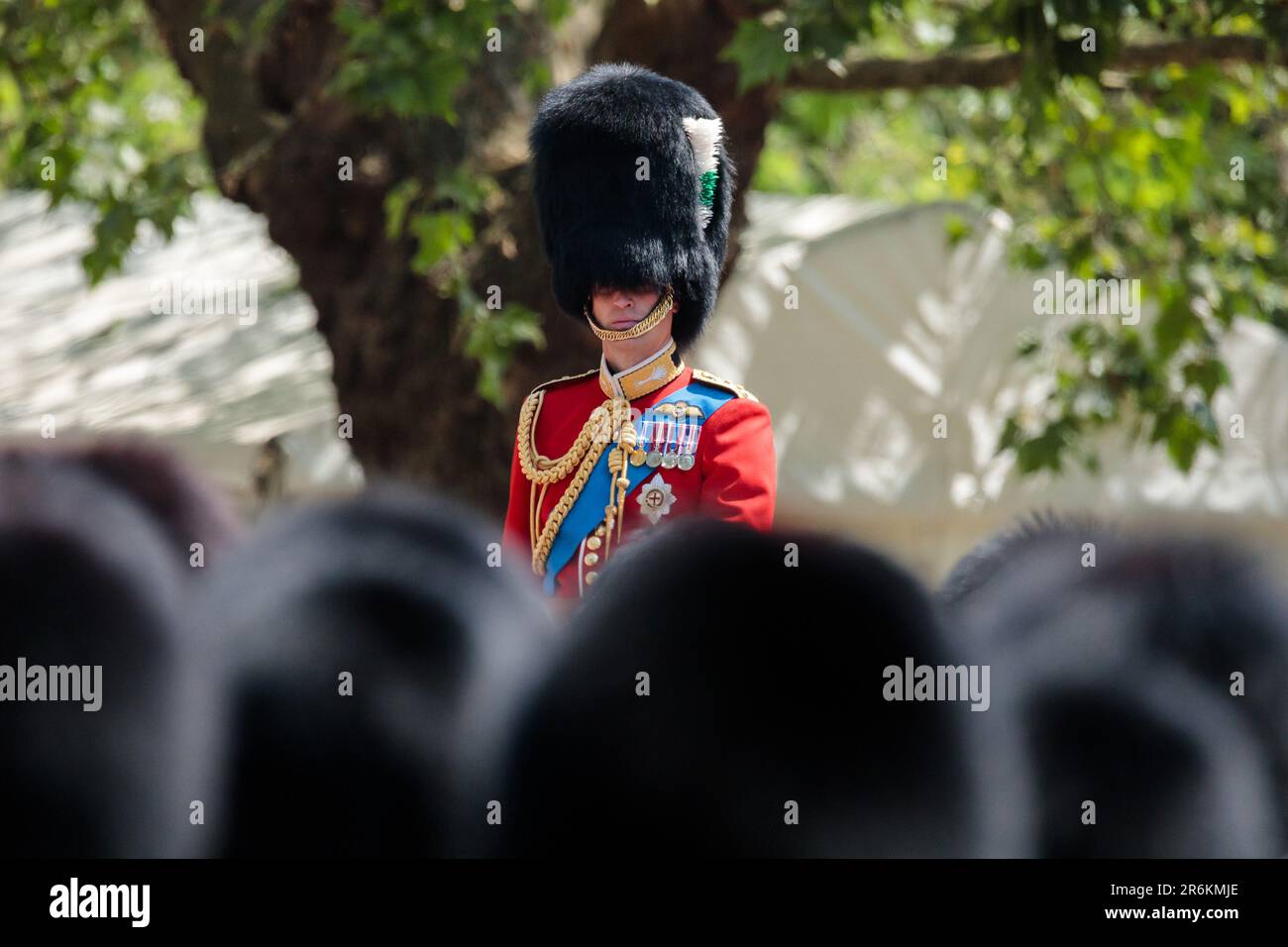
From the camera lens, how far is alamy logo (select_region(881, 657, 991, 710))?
90cm

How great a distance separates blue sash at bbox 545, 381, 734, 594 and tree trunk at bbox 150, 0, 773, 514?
2.20m

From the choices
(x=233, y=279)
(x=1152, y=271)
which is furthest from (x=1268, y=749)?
(x=233, y=279)

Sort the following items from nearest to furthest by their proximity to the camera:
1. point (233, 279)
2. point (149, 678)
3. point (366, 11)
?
point (149, 678)
point (366, 11)
point (233, 279)

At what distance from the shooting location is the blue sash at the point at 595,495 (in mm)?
2412

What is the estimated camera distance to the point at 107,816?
87 centimetres

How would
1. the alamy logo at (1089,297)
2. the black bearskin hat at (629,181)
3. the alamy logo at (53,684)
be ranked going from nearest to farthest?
the alamy logo at (53,684), the black bearskin hat at (629,181), the alamy logo at (1089,297)

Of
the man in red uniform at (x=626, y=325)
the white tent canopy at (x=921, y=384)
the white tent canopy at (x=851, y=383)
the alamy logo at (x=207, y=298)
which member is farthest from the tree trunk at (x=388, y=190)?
the alamy logo at (x=207, y=298)

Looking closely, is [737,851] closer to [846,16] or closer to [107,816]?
[107,816]

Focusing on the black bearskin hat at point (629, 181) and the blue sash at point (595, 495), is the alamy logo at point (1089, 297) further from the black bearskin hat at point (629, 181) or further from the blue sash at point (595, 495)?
the blue sash at point (595, 495)

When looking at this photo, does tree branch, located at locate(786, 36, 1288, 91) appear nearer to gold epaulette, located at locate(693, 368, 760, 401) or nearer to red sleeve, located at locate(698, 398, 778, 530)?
gold epaulette, located at locate(693, 368, 760, 401)

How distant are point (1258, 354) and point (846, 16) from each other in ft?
13.0

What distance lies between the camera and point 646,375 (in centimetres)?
246

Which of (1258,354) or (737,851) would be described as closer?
(737,851)

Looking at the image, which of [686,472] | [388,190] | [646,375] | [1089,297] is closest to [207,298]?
→ [388,190]
